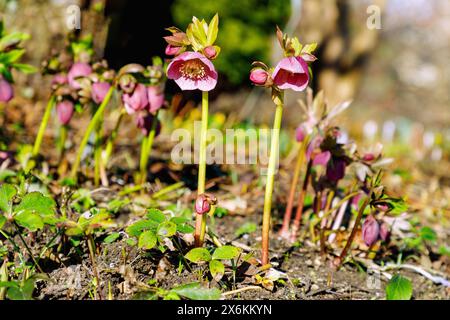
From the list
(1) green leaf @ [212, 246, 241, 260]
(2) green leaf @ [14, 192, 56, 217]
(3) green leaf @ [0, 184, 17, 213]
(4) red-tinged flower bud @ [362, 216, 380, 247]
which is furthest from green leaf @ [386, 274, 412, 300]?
(3) green leaf @ [0, 184, 17, 213]

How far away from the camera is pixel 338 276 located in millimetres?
1895

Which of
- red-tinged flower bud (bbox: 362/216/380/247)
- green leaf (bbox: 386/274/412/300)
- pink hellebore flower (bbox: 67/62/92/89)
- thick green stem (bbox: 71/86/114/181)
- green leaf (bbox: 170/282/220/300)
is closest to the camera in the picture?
green leaf (bbox: 170/282/220/300)

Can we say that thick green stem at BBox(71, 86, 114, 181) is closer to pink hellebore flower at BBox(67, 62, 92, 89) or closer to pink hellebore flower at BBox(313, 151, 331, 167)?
pink hellebore flower at BBox(67, 62, 92, 89)

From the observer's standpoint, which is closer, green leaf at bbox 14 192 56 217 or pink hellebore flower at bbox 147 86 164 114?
green leaf at bbox 14 192 56 217

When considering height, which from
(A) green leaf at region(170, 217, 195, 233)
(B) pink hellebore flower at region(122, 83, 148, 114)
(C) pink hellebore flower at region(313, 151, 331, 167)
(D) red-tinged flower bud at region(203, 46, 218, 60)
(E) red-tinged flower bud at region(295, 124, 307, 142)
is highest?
(D) red-tinged flower bud at region(203, 46, 218, 60)

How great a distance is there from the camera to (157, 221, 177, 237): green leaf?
4.80ft

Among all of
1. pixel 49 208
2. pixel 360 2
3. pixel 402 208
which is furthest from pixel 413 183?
pixel 360 2

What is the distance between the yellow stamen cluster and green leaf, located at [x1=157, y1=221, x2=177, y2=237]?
42cm

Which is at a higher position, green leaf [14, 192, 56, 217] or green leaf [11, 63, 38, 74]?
green leaf [11, 63, 38, 74]

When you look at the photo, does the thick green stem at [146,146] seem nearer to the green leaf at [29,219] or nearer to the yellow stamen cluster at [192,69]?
the yellow stamen cluster at [192,69]

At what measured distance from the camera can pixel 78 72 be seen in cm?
210

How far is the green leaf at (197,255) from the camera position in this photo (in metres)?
1.50
